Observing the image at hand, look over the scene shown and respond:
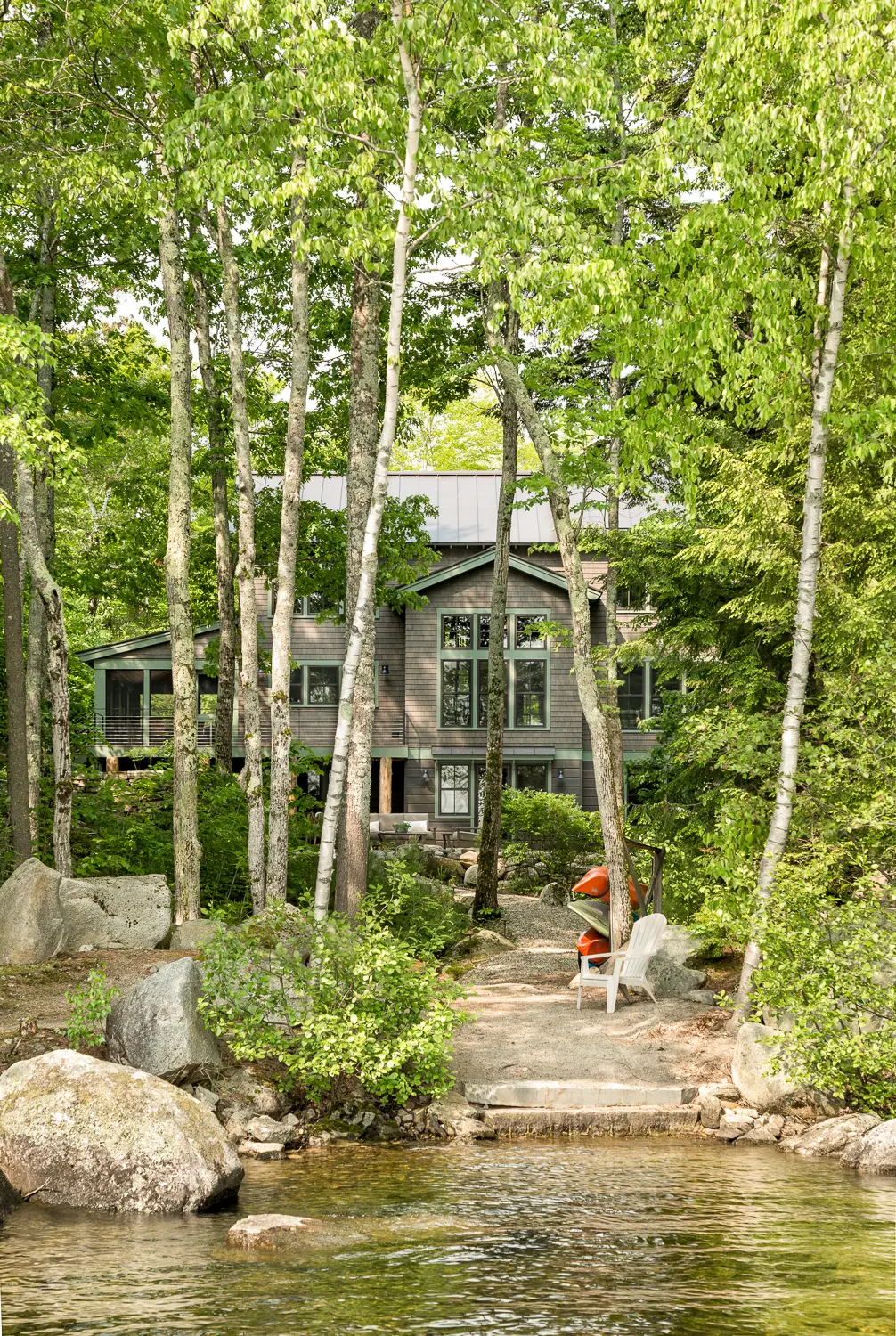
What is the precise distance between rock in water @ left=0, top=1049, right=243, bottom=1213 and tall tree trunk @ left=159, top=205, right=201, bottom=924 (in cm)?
625

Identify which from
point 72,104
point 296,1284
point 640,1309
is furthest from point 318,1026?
point 72,104

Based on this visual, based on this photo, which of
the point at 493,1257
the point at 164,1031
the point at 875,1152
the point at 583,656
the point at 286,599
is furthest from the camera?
the point at 583,656

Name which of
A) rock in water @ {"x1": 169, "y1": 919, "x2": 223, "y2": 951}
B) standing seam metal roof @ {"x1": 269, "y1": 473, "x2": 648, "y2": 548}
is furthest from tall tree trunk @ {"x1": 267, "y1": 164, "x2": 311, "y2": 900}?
standing seam metal roof @ {"x1": 269, "y1": 473, "x2": 648, "y2": 548}

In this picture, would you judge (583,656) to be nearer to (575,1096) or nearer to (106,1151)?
(575,1096)

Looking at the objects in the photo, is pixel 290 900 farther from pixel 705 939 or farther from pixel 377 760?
pixel 377 760

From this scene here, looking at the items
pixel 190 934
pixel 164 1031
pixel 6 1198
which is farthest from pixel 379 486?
pixel 6 1198

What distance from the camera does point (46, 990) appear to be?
12.5m

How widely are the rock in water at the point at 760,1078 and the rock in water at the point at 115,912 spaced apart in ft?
22.8

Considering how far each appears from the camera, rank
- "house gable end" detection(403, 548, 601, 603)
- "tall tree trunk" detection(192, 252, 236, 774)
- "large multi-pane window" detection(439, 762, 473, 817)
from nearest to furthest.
A: "tall tree trunk" detection(192, 252, 236, 774), "house gable end" detection(403, 548, 601, 603), "large multi-pane window" detection(439, 762, 473, 817)

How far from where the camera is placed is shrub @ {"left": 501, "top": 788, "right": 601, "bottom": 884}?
2566 centimetres

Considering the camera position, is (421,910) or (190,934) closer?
(190,934)

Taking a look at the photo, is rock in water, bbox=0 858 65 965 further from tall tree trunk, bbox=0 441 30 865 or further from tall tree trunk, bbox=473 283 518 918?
tall tree trunk, bbox=473 283 518 918

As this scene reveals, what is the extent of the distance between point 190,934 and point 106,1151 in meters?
6.05

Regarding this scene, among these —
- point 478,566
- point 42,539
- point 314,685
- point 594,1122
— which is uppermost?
point 478,566
